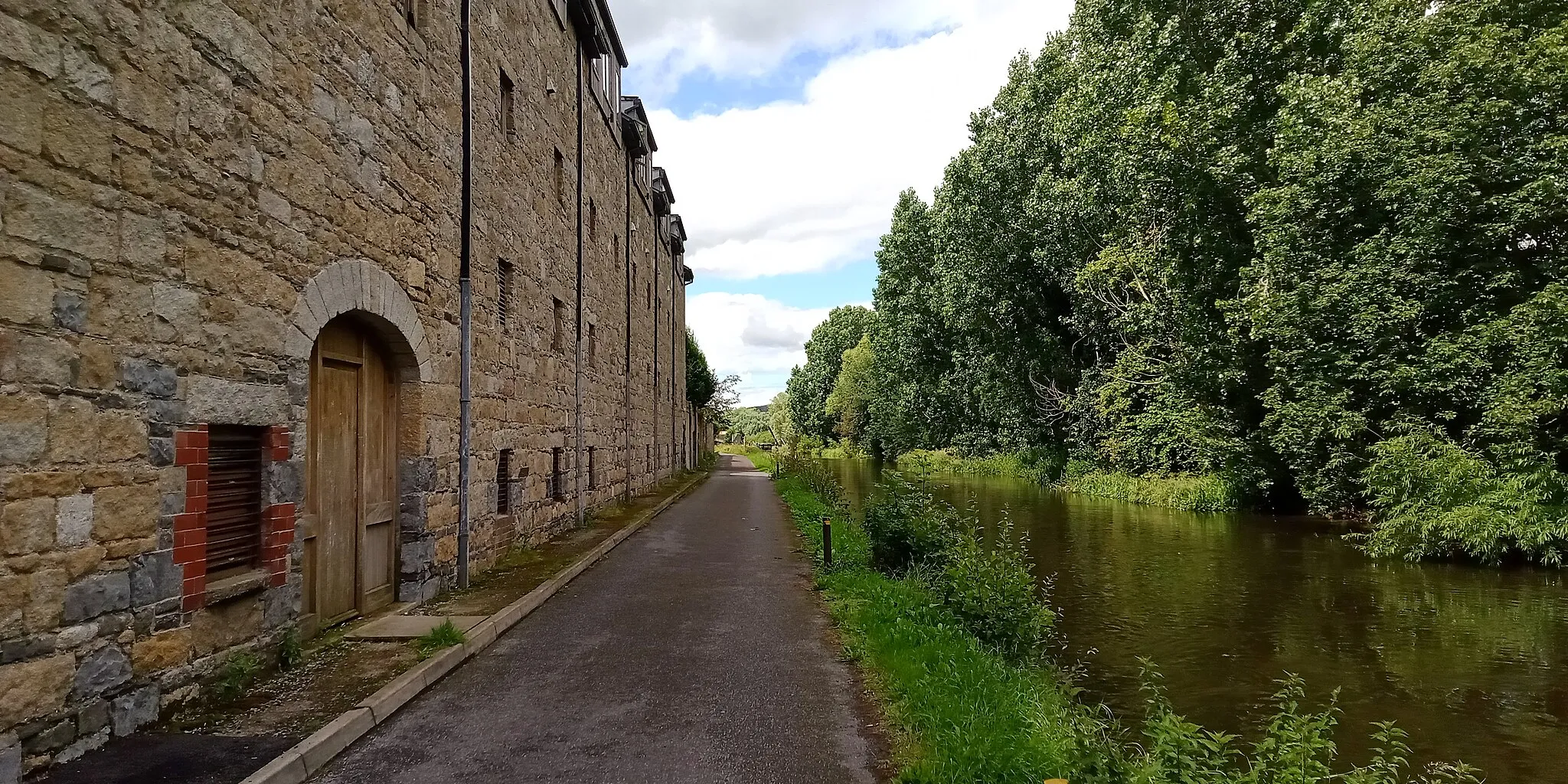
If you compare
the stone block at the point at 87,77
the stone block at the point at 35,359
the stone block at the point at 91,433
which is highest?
the stone block at the point at 87,77

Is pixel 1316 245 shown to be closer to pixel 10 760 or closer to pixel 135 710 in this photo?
pixel 135 710

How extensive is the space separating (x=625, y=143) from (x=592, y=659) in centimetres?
1720

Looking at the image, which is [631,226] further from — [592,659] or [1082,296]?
[592,659]

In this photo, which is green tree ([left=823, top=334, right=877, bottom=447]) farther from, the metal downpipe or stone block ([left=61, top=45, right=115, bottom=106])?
stone block ([left=61, top=45, right=115, bottom=106])

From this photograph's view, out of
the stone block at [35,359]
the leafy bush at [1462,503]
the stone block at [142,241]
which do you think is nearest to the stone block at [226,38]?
the stone block at [142,241]

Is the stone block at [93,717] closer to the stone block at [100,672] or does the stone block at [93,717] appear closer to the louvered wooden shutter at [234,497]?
the stone block at [100,672]

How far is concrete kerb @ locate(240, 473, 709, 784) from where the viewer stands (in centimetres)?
430

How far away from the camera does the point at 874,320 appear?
2052 inches

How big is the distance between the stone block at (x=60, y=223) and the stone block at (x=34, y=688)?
177 cm

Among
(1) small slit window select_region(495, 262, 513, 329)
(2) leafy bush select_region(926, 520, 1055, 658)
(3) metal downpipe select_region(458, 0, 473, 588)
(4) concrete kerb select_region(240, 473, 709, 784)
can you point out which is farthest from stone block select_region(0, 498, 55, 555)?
(1) small slit window select_region(495, 262, 513, 329)

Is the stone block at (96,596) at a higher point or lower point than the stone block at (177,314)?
lower

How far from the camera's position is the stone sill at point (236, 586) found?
5309mm

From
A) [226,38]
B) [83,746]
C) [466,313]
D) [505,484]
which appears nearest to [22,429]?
[83,746]

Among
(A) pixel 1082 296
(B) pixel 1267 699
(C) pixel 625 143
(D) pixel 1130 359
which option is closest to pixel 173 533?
(B) pixel 1267 699
